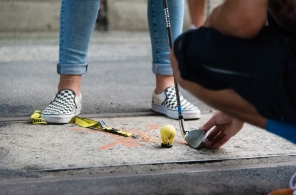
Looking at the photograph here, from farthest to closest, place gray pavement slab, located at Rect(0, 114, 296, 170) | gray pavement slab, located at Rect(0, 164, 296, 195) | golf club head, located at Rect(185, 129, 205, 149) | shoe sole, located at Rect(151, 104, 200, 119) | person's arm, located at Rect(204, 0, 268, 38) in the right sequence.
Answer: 1. shoe sole, located at Rect(151, 104, 200, 119)
2. golf club head, located at Rect(185, 129, 205, 149)
3. gray pavement slab, located at Rect(0, 114, 296, 170)
4. gray pavement slab, located at Rect(0, 164, 296, 195)
5. person's arm, located at Rect(204, 0, 268, 38)

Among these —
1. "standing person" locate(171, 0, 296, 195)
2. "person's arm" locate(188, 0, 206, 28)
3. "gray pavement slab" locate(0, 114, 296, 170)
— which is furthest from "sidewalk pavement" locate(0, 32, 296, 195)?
"person's arm" locate(188, 0, 206, 28)

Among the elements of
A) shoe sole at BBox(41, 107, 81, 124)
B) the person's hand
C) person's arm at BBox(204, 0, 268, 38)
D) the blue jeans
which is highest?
person's arm at BBox(204, 0, 268, 38)

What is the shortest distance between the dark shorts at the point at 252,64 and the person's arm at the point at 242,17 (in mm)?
29

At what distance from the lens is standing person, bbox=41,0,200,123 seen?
258 centimetres

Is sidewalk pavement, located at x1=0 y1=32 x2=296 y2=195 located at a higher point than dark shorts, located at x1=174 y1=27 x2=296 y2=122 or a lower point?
lower

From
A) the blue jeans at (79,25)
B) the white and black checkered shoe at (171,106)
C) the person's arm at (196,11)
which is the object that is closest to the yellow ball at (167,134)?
the white and black checkered shoe at (171,106)

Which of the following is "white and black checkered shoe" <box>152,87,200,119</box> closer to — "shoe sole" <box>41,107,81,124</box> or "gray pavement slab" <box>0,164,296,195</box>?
"shoe sole" <box>41,107,81,124</box>

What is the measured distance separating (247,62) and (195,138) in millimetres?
727

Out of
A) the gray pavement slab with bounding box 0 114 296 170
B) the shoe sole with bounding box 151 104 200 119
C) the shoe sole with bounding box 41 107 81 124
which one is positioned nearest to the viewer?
the gray pavement slab with bounding box 0 114 296 170

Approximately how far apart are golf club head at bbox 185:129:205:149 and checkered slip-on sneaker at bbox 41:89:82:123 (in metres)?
0.65

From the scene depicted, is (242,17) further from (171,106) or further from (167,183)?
(171,106)

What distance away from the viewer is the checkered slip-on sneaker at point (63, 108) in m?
2.52

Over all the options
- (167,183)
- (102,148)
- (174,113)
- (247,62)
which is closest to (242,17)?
(247,62)

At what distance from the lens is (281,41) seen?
1.51 metres
